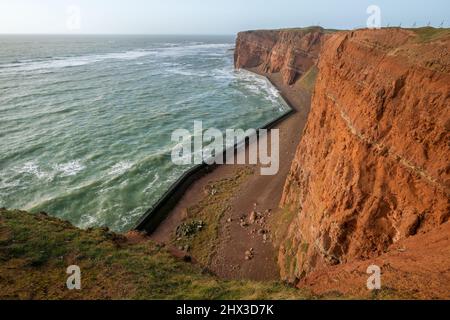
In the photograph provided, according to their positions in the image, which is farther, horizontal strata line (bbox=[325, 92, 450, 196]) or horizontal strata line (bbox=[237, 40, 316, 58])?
horizontal strata line (bbox=[237, 40, 316, 58])

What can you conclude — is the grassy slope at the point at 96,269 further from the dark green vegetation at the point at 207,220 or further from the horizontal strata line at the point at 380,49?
the horizontal strata line at the point at 380,49

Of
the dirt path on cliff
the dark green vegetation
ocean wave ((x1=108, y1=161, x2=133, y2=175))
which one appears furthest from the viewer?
ocean wave ((x1=108, y1=161, x2=133, y2=175))

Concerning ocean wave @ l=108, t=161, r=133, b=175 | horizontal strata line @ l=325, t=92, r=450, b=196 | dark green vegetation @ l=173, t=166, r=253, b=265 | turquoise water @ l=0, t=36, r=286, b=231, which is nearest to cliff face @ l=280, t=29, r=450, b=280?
horizontal strata line @ l=325, t=92, r=450, b=196

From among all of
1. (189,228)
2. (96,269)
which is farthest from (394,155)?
(189,228)

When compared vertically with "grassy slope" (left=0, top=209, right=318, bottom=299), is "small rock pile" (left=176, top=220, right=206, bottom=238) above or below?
below

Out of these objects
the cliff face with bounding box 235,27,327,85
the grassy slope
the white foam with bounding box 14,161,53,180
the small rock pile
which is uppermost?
the cliff face with bounding box 235,27,327,85

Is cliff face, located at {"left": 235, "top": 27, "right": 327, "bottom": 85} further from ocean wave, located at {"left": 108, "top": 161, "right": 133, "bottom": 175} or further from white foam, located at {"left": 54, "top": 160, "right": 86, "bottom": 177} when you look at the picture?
white foam, located at {"left": 54, "top": 160, "right": 86, "bottom": 177}

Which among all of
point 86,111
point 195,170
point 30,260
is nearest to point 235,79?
point 86,111

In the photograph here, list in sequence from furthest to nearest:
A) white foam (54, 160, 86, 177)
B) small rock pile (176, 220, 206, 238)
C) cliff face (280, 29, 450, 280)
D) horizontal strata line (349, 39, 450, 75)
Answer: white foam (54, 160, 86, 177) < small rock pile (176, 220, 206, 238) < horizontal strata line (349, 39, 450, 75) < cliff face (280, 29, 450, 280)
